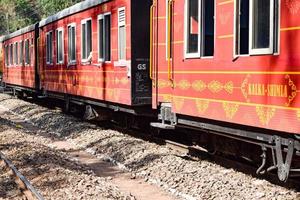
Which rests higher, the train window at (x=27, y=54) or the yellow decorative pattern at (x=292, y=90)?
the train window at (x=27, y=54)

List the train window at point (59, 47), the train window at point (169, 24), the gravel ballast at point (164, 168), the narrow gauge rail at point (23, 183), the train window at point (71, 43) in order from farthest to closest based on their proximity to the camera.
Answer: the train window at point (59, 47) → the train window at point (71, 43) → the train window at point (169, 24) → the gravel ballast at point (164, 168) → the narrow gauge rail at point (23, 183)

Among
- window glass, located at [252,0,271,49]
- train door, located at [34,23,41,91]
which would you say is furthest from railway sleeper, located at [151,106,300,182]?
train door, located at [34,23,41,91]

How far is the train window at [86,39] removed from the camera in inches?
545

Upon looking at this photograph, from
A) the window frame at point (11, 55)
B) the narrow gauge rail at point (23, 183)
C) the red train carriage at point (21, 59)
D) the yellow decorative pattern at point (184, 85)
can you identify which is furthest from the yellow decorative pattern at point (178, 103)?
the window frame at point (11, 55)

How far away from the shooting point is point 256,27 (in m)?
6.40

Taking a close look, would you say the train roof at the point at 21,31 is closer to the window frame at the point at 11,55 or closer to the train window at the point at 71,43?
the window frame at the point at 11,55

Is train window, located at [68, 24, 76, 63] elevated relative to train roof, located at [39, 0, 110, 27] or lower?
lower

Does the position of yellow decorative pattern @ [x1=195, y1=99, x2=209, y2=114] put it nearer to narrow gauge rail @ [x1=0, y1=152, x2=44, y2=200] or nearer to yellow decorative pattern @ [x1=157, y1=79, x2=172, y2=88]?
yellow decorative pattern @ [x1=157, y1=79, x2=172, y2=88]

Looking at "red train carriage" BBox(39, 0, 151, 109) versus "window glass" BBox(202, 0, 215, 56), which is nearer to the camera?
"window glass" BBox(202, 0, 215, 56)

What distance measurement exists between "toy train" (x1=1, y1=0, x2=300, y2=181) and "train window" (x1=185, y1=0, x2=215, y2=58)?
15mm

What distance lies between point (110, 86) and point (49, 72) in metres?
7.17

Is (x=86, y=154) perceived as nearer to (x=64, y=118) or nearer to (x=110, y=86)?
(x=110, y=86)

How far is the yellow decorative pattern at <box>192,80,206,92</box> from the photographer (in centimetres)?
775

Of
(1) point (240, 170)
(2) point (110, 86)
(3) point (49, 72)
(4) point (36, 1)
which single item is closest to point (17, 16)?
(4) point (36, 1)
